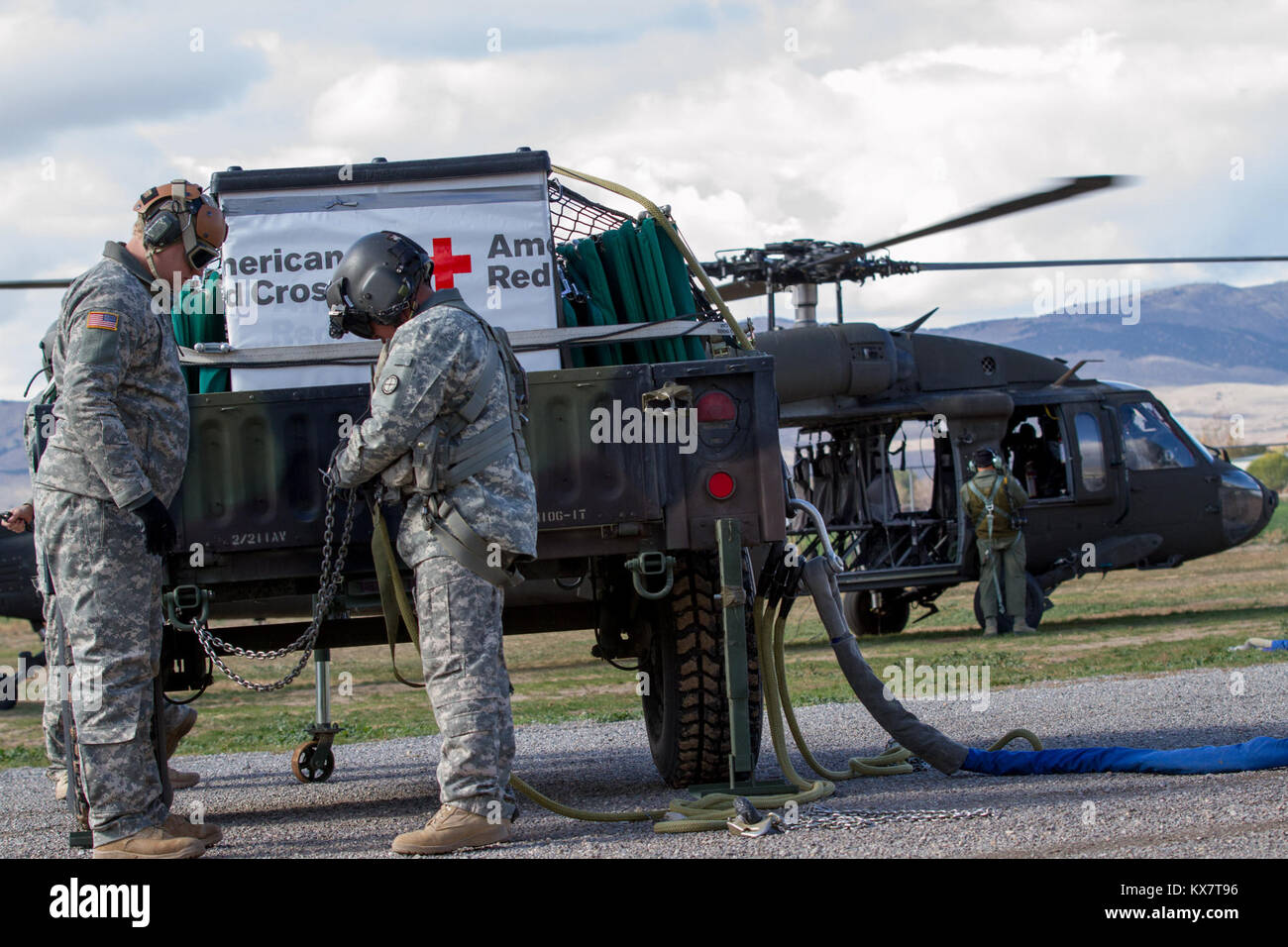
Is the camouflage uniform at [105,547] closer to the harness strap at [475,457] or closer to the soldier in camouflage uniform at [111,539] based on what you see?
the soldier in camouflage uniform at [111,539]

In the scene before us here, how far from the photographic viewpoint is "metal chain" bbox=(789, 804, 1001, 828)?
192 inches

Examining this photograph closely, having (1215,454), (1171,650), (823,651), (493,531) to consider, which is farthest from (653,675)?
(1215,454)

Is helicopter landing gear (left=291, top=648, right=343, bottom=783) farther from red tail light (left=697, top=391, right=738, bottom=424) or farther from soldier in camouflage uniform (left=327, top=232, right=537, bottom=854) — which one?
red tail light (left=697, top=391, right=738, bottom=424)

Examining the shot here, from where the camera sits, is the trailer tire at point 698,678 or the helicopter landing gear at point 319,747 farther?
the helicopter landing gear at point 319,747

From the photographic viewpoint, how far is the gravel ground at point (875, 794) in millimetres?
4516

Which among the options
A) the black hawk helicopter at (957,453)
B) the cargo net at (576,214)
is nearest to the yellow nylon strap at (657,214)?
the cargo net at (576,214)

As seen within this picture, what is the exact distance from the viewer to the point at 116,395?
4887 mm

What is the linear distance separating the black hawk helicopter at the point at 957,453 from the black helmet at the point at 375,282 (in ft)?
34.6

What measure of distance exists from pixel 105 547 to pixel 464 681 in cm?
123

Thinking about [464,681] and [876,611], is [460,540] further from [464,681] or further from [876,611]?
[876,611]

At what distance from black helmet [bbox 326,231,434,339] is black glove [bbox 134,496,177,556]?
84 cm

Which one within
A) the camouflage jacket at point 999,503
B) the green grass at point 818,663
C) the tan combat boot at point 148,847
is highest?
the camouflage jacket at point 999,503

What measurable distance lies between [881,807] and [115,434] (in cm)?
288

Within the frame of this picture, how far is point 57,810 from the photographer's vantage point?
673 centimetres
